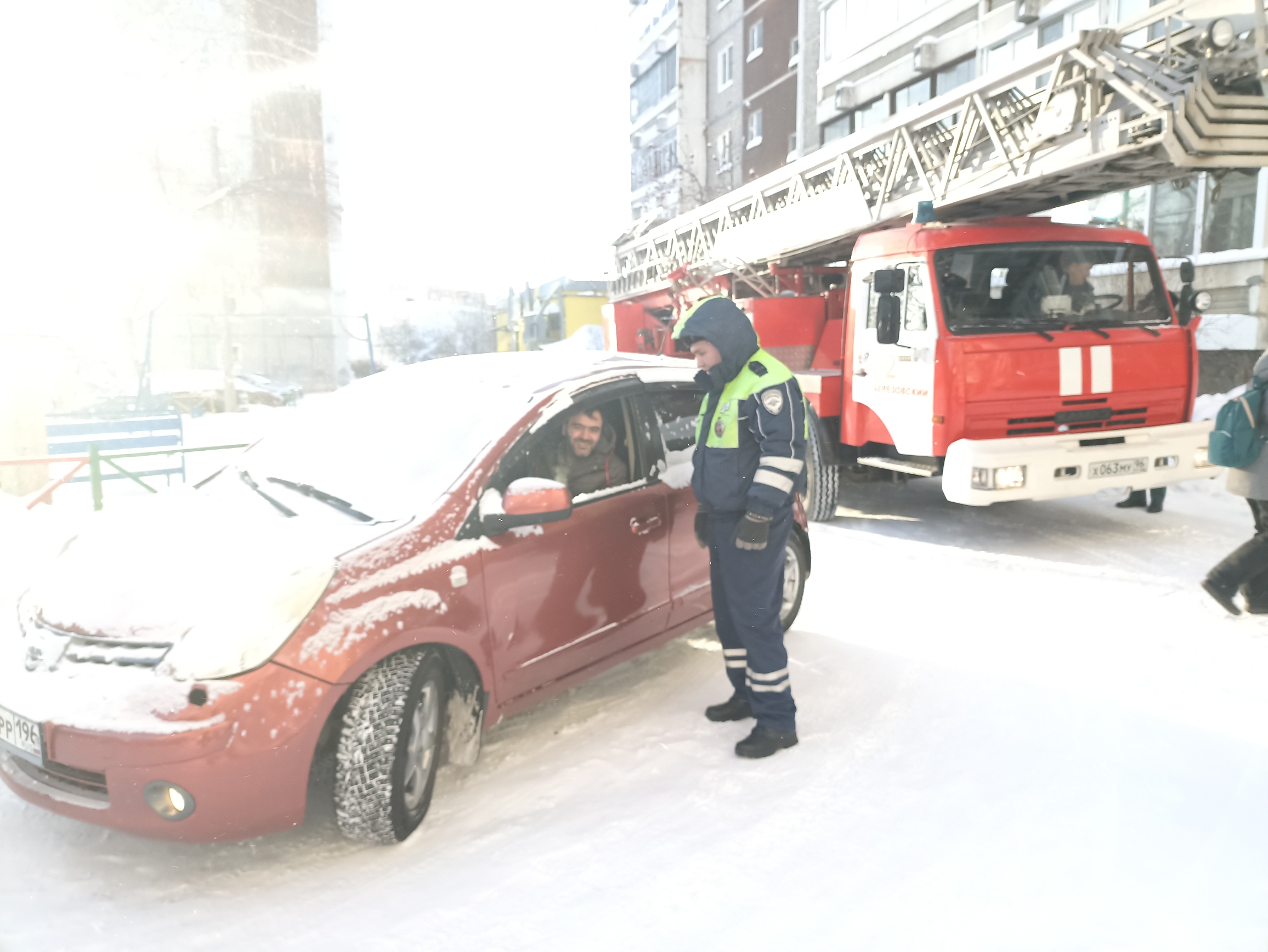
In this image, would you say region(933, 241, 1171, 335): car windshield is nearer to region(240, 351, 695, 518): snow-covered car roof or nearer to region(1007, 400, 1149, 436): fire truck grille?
region(1007, 400, 1149, 436): fire truck grille

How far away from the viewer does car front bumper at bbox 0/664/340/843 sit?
2.45 metres

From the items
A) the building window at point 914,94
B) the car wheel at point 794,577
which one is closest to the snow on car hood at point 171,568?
the car wheel at point 794,577

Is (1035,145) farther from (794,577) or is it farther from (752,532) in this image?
(752,532)

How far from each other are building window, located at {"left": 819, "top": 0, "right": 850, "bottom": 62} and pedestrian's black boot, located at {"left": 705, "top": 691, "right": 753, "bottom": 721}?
20.4 m

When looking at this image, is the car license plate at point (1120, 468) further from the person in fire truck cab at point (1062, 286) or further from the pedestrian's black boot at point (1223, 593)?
the pedestrian's black boot at point (1223, 593)

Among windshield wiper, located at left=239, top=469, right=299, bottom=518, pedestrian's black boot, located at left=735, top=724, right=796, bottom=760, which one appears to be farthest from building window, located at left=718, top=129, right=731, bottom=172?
pedestrian's black boot, located at left=735, top=724, right=796, bottom=760

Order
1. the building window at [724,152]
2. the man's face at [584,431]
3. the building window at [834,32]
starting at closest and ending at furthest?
1. the man's face at [584,431]
2. the building window at [834,32]
3. the building window at [724,152]

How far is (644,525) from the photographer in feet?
12.5

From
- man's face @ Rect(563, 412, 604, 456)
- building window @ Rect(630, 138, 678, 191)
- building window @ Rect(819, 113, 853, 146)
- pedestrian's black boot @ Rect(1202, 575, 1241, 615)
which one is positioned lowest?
pedestrian's black boot @ Rect(1202, 575, 1241, 615)

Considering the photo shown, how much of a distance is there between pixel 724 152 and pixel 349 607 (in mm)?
31458

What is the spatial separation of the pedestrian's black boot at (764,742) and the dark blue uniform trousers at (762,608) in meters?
0.02

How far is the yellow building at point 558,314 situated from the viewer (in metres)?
34.0

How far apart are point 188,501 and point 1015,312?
5.50 metres

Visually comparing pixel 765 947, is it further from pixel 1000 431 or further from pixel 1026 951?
pixel 1000 431
